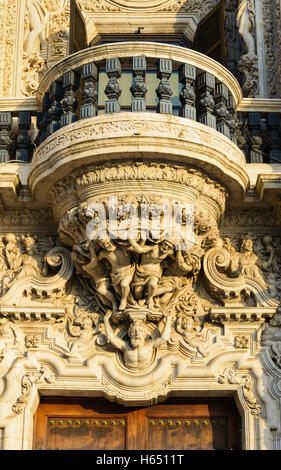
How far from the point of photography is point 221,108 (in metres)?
9.45

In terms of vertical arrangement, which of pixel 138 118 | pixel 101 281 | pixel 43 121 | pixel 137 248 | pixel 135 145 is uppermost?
pixel 43 121

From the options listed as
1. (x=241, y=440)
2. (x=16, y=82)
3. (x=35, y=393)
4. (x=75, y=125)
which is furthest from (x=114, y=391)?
(x=16, y=82)

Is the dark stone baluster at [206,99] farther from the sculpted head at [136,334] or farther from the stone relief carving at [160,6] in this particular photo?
the stone relief carving at [160,6]

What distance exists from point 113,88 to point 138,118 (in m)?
0.51

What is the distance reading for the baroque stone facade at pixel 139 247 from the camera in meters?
8.92

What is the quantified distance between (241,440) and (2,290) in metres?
2.79

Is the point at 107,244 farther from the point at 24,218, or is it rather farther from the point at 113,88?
the point at 113,88

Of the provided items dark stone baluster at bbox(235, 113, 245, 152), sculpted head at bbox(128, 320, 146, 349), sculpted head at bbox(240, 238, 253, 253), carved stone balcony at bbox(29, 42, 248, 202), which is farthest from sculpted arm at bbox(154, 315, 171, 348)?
dark stone baluster at bbox(235, 113, 245, 152)

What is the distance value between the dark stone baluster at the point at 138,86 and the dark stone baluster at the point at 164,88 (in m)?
0.15

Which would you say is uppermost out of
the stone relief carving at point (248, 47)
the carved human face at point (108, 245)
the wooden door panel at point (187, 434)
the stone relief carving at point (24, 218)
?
the stone relief carving at point (248, 47)

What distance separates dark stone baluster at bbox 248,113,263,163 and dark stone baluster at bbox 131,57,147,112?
4.22ft

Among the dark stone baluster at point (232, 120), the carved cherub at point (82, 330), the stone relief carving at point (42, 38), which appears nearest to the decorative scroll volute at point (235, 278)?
the dark stone baluster at point (232, 120)

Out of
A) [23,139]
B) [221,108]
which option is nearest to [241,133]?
[221,108]
